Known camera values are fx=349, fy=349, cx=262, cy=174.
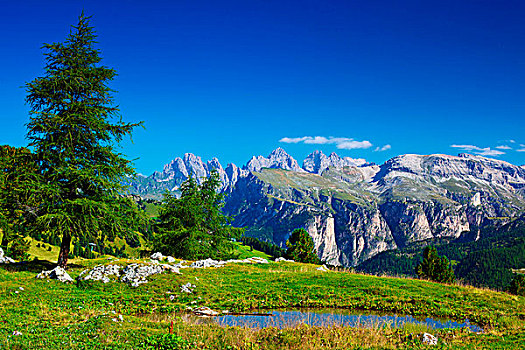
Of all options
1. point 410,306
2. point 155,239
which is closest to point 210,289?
point 410,306

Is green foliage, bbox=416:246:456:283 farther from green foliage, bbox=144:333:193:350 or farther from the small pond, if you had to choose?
green foliage, bbox=144:333:193:350

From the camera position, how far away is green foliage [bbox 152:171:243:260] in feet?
166

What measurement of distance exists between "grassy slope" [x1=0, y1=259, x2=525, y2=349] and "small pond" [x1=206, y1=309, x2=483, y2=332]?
132 centimetres

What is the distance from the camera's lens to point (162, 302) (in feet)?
78.5

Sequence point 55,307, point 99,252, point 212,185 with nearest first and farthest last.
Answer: point 55,307 < point 212,185 < point 99,252

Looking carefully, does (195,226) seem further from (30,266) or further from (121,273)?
(121,273)

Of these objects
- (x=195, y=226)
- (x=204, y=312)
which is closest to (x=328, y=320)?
(x=204, y=312)

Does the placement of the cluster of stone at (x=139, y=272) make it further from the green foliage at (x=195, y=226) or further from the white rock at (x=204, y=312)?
the green foliage at (x=195, y=226)

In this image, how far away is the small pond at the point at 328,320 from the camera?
20125mm

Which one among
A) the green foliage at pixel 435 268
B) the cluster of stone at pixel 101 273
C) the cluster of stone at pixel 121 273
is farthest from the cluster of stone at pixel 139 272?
the green foliage at pixel 435 268

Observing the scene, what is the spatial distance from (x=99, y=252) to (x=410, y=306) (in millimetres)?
198250

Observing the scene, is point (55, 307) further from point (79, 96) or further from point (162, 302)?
point (79, 96)

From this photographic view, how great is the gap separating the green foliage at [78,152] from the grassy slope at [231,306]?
520cm

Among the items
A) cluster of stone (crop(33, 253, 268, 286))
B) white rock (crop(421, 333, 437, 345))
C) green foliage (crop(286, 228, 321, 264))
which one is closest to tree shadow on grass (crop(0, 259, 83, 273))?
cluster of stone (crop(33, 253, 268, 286))
